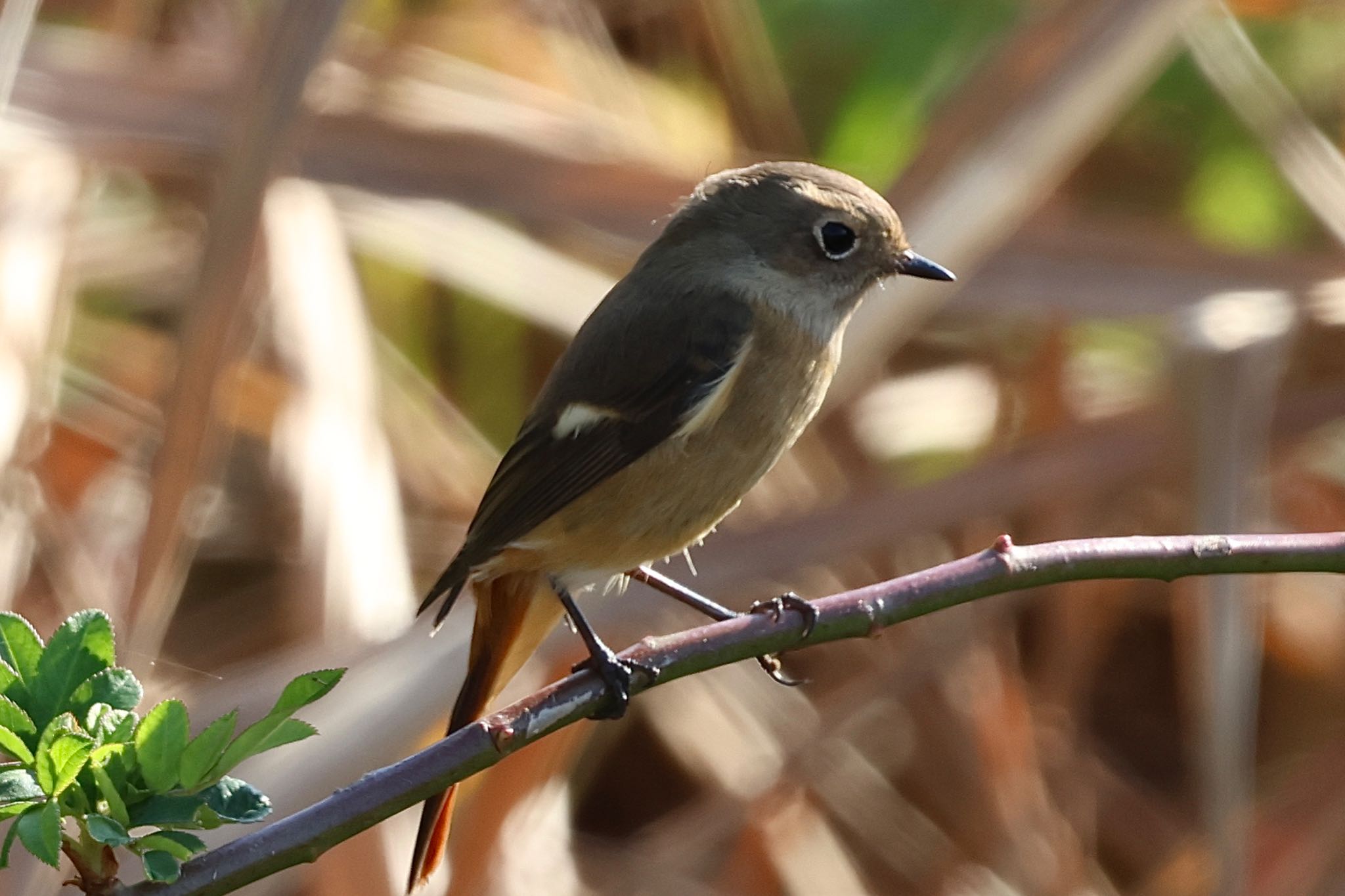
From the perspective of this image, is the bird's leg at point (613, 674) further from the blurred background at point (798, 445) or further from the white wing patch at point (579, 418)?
the blurred background at point (798, 445)

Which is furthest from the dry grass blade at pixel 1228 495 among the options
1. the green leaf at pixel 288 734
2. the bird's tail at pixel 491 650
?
the green leaf at pixel 288 734

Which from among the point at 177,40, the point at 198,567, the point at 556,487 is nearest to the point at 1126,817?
the point at 556,487

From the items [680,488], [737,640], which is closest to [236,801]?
[737,640]

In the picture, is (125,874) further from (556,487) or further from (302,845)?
(302,845)

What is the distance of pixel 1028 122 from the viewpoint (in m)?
2.57

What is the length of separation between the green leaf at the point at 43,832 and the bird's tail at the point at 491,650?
2.85 feet

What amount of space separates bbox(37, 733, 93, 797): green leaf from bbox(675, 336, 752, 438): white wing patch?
1.14m

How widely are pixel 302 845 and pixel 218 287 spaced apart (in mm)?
1371

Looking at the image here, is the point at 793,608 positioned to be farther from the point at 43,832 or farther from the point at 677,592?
the point at 43,832

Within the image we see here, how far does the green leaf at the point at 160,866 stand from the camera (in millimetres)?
1062

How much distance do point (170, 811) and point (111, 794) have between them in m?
0.04

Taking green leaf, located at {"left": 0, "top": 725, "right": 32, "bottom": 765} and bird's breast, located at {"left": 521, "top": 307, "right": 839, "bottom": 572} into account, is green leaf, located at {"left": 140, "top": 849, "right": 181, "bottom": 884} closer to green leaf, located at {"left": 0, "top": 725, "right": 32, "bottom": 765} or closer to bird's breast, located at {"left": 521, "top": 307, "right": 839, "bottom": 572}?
green leaf, located at {"left": 0, "top": 725, "right": 32, "bottom": 765}

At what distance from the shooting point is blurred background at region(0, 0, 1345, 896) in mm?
2504

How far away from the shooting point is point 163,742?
1.06 m
